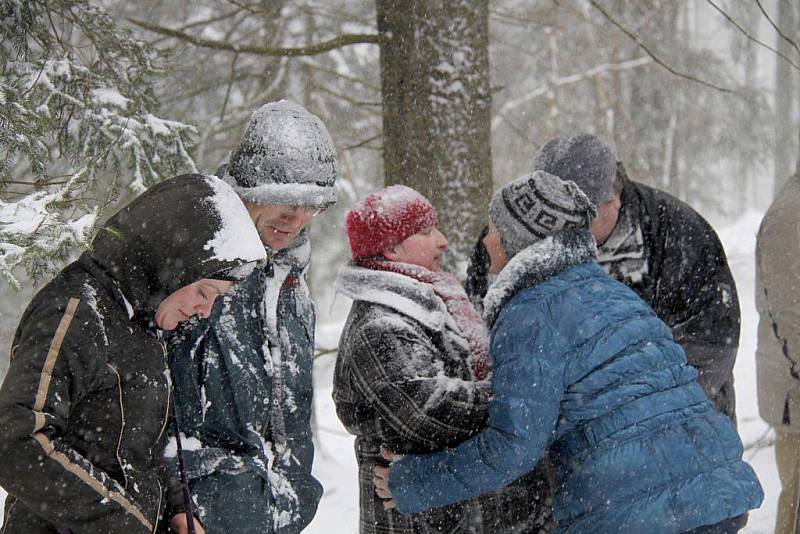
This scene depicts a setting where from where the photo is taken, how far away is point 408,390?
242 cm

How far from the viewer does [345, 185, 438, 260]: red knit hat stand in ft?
8.82

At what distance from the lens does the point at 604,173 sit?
310 cm

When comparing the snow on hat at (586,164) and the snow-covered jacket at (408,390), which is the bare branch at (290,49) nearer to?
the snow on hat at (586,164)

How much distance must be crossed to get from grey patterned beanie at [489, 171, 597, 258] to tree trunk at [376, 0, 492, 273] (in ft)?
4.21

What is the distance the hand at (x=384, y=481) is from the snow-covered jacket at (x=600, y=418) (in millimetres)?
268

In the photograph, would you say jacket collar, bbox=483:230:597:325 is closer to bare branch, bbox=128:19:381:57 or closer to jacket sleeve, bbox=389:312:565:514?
jacket sleeve, bbox=389:312:565:514

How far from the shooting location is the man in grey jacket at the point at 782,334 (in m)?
3.66

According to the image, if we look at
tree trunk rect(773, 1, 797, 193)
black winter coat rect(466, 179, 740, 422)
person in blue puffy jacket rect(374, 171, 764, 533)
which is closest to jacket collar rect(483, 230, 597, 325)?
person in blue puffy jacket rect(374, 171, 764, 533)

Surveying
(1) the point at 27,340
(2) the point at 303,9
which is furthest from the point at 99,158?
(2) the point at 303,9

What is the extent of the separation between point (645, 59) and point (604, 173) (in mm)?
11389

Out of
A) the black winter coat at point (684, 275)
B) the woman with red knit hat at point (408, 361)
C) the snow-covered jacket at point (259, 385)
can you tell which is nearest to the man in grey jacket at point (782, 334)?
the black winter coat at point (684, 275)

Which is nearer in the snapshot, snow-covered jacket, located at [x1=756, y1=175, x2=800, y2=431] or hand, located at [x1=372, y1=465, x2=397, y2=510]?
hand, located at [x1=372, y1=465, x2=397, y2=510]

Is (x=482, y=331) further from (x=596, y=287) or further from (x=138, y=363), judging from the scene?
(x=138, y=363)

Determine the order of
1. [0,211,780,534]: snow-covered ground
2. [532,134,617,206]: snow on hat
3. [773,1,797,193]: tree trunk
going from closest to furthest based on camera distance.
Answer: [532,134,617,206]: snow on hat, [0,211,780,534]: snow-covered ground, [773,1,797,193]: tree trunk
